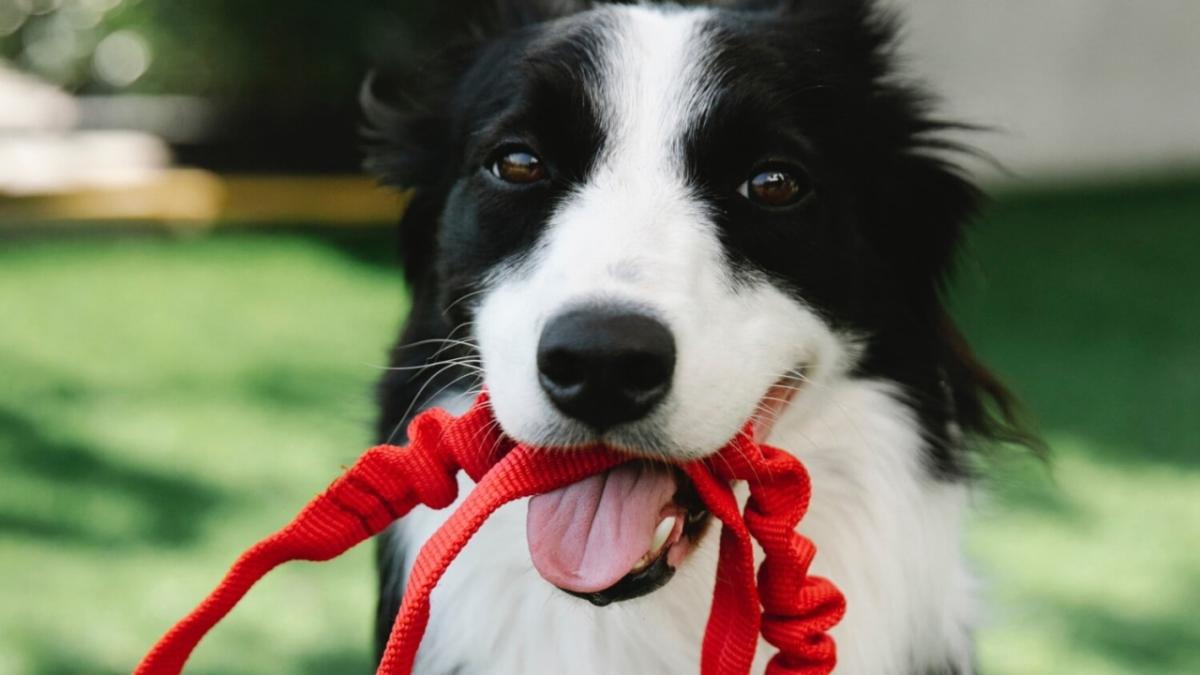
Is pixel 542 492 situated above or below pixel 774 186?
below

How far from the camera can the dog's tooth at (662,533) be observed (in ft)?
6.04

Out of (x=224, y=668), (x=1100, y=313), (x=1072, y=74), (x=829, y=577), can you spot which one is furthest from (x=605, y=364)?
(x=1072, y=74)

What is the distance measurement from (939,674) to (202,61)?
8440 millimetres

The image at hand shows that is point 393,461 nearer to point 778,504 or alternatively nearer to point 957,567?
point 778,504

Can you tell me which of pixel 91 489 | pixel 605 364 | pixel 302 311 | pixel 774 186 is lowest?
pixel 605 364

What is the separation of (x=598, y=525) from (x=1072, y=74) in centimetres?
1063

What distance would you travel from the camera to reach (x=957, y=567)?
7.89 ft

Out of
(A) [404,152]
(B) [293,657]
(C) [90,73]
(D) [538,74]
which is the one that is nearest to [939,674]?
(D) [538,74]

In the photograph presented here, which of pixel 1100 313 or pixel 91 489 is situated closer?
pixel 91 489

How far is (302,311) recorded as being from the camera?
6828mm

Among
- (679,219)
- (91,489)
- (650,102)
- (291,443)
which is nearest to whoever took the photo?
(679,219)

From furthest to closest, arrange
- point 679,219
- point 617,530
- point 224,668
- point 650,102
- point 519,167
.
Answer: point 224,668, point 519,167, point 650,102, point 679,219, point 617,530

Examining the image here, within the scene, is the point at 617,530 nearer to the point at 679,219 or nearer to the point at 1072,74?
the point at 679,219

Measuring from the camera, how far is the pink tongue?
1.77 meters
